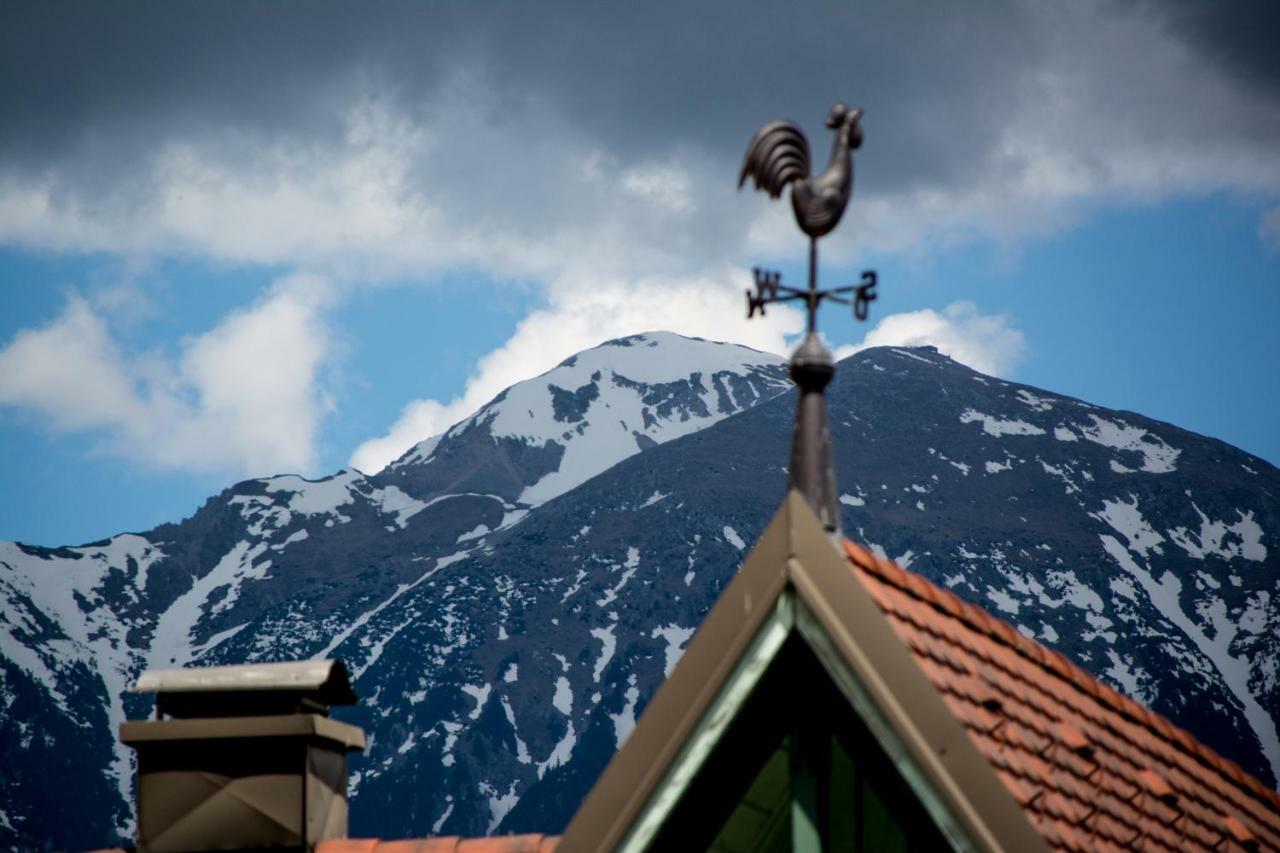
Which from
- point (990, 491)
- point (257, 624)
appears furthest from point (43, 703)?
point (990, 491)

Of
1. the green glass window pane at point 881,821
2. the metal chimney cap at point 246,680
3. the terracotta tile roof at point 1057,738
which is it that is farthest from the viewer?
the metal chimney cap at point 246,680

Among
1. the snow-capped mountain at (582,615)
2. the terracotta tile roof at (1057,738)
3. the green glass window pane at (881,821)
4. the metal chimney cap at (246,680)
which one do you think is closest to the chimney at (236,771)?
the metal chimney cap at (246,680)

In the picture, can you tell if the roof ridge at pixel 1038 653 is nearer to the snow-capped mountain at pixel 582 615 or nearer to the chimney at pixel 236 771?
the chimney at pixel 236 771

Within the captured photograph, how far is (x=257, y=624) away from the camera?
18825cm

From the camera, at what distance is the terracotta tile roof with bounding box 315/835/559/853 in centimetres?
916

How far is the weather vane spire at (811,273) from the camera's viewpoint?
571 centimetres

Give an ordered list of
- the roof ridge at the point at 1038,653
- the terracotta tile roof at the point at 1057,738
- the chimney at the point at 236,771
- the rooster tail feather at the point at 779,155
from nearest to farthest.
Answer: the terracotta tile roof at the point at 1057,738 → the roof ridge at the point at 1038,653 → the rooster tail feather at the point at 779,155 → the chimney at the point at 236,771

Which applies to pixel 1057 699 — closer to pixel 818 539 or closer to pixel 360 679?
pixel 818 539

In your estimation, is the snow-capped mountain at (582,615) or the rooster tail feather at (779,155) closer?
the rooster tail feather at (779,155)

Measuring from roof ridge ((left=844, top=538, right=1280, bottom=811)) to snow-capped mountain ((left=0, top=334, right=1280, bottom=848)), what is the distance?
139845 millimetres

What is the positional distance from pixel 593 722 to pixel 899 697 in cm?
16238

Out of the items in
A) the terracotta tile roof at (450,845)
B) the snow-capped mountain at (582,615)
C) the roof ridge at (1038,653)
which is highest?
the snow-capped mountain at (582,615)

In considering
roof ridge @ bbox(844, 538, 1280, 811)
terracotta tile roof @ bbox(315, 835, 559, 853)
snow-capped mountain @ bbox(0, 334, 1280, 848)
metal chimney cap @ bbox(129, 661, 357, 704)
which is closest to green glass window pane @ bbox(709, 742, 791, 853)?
roof ridge @ bbox(844, 538, 1280, 811)

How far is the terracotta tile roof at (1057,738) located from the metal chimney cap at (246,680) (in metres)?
4.13
